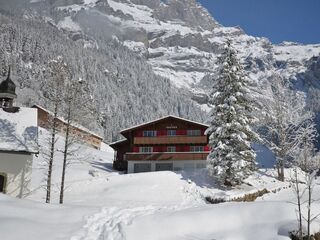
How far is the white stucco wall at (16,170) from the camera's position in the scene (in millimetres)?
32812

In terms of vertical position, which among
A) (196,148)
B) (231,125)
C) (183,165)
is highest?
(231,125)

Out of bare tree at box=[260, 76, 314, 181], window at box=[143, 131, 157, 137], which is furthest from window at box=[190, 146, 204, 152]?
bare tree at box=[260, 76, 314, 181]

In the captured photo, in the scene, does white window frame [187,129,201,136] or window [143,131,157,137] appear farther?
window [143,131,157,137]

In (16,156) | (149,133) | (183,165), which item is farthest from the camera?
(149,133)

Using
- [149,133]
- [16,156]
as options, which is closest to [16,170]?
[16,156]

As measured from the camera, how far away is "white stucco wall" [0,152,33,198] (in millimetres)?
32812

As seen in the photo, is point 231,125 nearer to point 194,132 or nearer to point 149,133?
point 194,132

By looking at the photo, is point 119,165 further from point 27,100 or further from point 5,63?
point 5,63

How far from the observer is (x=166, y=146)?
170ft

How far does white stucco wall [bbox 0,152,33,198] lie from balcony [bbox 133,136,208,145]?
19.7m

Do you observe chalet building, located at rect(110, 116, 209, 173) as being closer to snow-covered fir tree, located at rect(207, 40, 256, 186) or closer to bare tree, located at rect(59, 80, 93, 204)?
snow-covered fir tree, located at rect(207, 40, 256, 186)

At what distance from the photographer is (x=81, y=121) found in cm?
3394

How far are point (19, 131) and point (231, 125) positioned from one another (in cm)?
1928

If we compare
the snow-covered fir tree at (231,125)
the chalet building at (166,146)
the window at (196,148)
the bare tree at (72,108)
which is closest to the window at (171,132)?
the chalet building at (166,146)
